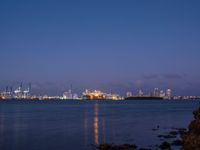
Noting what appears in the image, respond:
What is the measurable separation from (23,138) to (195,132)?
29907 mm

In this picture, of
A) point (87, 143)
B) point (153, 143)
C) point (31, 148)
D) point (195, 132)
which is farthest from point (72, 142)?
point (195, 132)

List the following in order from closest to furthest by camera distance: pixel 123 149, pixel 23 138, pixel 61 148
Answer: pixel 123 149 → pixel 61 148 → pixel 23 138

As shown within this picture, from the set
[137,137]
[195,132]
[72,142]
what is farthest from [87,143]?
[195,132]

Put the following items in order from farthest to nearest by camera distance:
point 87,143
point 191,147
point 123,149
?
point 87,143 < point 123,149 < point 191,147

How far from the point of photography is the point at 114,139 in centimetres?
5375

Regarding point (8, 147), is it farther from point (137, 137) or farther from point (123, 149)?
point (137, 137)

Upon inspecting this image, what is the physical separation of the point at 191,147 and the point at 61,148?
21.3 m

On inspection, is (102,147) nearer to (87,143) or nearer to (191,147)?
(87,143)

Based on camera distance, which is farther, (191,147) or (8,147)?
(8,147)

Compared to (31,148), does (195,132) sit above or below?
above

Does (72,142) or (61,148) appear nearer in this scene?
(61,148)

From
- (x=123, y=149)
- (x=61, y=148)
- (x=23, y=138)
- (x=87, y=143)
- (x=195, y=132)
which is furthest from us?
(x=23, y=138)

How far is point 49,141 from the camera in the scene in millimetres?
→ 50281

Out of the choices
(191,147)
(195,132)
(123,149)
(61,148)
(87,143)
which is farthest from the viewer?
(87,143)
